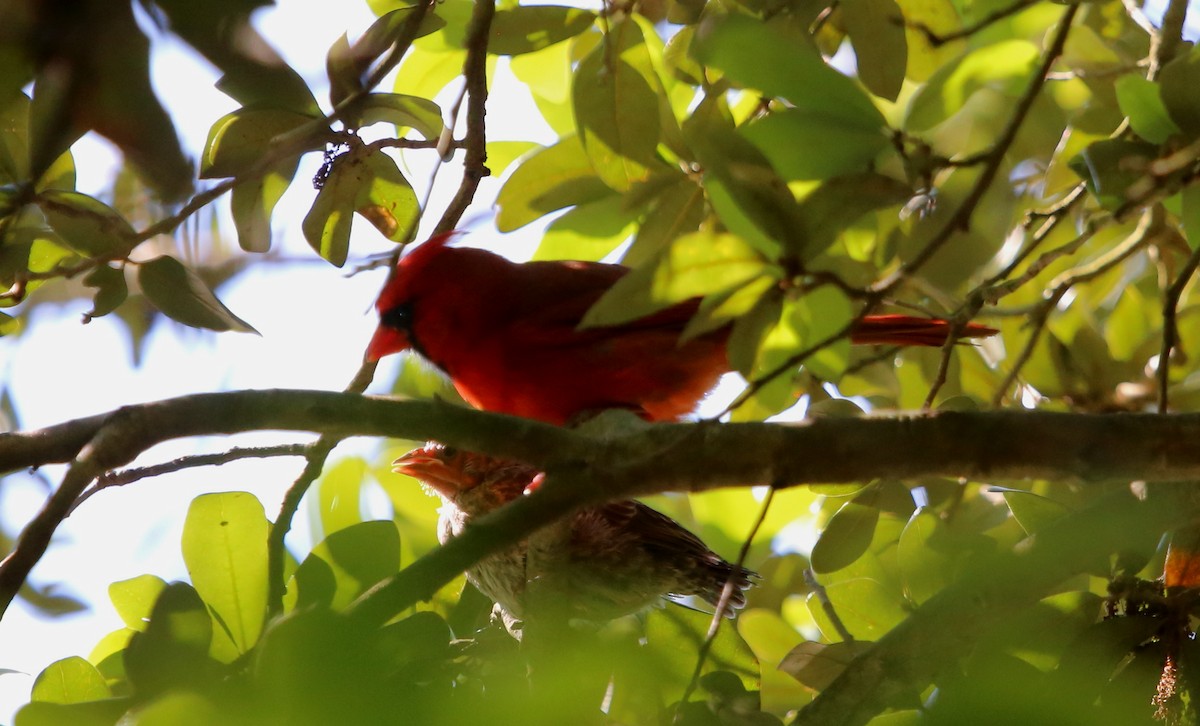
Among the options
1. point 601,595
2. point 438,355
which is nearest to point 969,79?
point 601,595

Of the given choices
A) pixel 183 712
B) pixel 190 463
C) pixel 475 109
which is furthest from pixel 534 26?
pixel 183 712

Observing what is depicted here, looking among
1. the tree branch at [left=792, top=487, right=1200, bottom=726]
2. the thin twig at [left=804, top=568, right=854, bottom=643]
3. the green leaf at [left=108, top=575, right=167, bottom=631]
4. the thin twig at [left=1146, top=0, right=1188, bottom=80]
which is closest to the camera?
the tree branch at [left=792, top=487, right=1200, bottom=726]

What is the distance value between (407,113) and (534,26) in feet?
1.01

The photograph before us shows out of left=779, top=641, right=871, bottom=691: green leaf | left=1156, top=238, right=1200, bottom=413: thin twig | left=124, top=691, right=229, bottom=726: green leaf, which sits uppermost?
left=124, top=691, right=229, bottom=726: green leaf

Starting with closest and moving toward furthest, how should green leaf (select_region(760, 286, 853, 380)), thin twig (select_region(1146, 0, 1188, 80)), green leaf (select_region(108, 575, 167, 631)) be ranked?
green leaf (select_region(760, 286, 853, 380)) → green leaf (select_region(108, 575, 167, 631)) → thin twig (select_region(1146, 0, 1188, 80))

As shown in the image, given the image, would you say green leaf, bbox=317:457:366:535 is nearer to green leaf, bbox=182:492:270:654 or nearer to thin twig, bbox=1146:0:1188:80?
green leaf, bbox=182:492:270:654

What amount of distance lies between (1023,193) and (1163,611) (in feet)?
Result: 4.53

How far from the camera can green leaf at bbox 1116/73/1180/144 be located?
1650 millimetres

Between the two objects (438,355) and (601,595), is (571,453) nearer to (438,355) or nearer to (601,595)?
(601,595)

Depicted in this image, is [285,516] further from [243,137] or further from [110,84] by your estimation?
[110,84]

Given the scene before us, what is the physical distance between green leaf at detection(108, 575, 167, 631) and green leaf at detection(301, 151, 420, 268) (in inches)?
26.4

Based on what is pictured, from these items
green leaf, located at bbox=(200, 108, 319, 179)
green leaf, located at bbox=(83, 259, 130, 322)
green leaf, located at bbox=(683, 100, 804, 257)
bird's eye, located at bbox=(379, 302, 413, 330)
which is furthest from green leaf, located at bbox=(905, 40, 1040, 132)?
bird's eye, located at bbox=(379, 302, 413, 330)

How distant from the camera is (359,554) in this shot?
5.61 feet

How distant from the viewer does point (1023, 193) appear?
2.82 m
